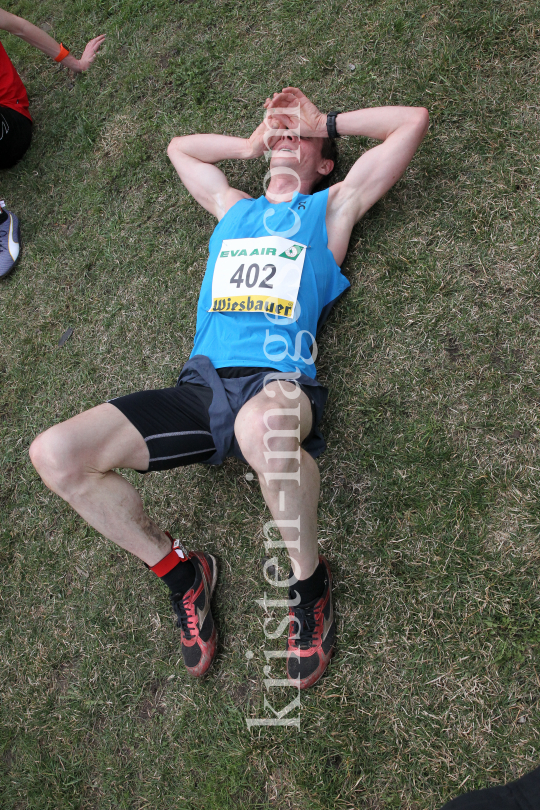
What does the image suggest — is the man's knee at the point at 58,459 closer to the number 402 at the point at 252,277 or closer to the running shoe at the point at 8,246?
the number 402 at the point at 252,277

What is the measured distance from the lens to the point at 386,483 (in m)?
2.53

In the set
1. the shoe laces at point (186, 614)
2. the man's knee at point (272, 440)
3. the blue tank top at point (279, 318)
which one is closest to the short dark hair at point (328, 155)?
the blue tank top at point (279, 318)

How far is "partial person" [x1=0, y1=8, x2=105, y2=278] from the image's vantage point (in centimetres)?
376

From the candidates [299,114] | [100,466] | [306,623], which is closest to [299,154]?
[299,114]

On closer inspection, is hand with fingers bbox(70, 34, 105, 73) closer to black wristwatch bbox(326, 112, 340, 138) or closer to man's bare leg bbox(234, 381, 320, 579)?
black wristwatch bbox(326, 112, 340, 138)

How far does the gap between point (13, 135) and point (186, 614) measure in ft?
12.3

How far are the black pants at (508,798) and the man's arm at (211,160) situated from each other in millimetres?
2863

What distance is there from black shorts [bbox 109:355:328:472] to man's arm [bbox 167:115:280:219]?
1199 mm

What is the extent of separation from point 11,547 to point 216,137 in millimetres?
2809

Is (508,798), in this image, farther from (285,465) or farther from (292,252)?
(292,252)

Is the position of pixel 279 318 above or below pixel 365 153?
below

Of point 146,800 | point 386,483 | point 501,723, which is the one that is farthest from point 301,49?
point 146,800

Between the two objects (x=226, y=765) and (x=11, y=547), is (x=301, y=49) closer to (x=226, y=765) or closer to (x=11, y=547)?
(x=11, y=547)

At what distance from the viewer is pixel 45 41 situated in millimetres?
3906
